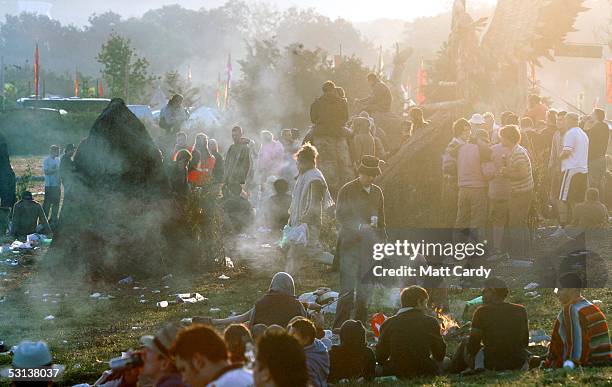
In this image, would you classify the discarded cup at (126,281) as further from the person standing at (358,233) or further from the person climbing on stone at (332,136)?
the person climbing on stone at (332,136)

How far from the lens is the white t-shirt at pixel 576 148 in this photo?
1636 cm

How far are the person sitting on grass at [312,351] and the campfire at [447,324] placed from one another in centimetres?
293

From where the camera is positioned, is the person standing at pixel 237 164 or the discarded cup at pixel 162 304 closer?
the discarded cup at pixel 162 304

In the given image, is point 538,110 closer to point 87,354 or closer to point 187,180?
point 187,180

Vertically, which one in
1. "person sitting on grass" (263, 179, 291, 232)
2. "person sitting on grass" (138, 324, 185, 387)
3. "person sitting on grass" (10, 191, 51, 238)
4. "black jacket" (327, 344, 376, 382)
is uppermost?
"person sitting on grass" (138, 324, 185, 387)

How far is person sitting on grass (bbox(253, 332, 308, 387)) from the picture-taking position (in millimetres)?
5418

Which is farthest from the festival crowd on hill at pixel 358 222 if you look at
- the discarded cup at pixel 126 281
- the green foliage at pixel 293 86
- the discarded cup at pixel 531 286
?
the green foliage at pixel 293 86

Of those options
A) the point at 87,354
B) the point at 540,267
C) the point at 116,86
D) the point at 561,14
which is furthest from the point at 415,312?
the point at 116,86

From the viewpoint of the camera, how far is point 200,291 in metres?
14.2

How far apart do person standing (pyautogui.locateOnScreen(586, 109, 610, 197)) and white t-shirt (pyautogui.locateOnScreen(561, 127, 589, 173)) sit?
1618 millimetres

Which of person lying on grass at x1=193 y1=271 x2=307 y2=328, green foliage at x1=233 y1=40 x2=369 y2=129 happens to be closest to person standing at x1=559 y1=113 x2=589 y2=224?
person lying on grass at x1=193 y1=271 x2=307 y2=328

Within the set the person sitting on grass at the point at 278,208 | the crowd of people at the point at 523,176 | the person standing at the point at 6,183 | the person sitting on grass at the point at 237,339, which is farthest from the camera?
the person standing at the point at 6,183

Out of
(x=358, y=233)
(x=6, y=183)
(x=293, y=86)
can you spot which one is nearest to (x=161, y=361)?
(x=358, y=233)

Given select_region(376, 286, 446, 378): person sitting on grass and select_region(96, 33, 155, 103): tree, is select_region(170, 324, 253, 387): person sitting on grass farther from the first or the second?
select_region(96, 33, 155, 103): tree
